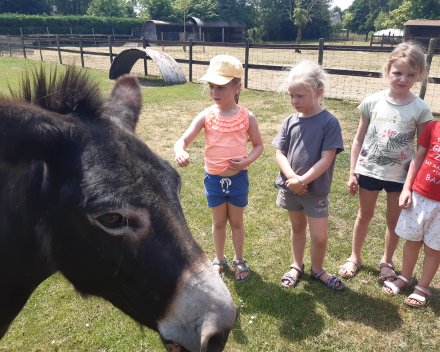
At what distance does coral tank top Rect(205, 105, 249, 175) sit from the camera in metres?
2.93

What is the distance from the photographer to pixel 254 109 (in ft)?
32.8

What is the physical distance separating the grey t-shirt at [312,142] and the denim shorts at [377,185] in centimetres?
50

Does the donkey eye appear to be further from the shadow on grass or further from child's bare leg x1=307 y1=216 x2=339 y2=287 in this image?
child's bare leg x1=307 y1=216 x2=339 y2=287

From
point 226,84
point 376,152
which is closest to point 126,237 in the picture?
point 226,84

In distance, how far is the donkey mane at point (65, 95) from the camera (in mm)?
1537

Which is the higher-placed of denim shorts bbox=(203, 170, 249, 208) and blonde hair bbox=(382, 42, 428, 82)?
blonde hair bbox=(382, 42, 428, 82)

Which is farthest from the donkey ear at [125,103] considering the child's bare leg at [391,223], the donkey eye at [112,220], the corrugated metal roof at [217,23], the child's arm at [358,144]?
the corrugated metal roof at [217,23]

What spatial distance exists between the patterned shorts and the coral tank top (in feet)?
5.02

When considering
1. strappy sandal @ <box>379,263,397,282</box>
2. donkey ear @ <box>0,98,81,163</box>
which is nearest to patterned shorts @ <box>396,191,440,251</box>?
strappy sandal @ <box>379,263,397,282</box>

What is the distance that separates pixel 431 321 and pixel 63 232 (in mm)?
3021

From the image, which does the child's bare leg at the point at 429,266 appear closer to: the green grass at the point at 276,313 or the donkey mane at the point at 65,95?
the green grass at the point at 276,313

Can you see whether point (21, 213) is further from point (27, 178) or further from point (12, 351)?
point (12, 351)

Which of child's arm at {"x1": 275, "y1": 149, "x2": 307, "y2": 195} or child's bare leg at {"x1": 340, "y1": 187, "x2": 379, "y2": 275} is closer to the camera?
child's arm at {"x1": 275, "y1": 149, "x2": 307, "y2": 195}

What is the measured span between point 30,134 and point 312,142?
2.20m
